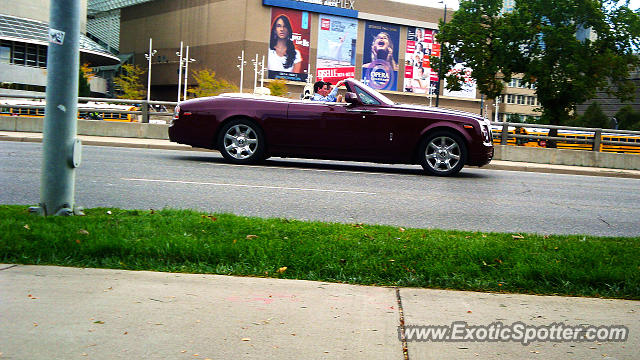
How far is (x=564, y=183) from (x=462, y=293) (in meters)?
9.95

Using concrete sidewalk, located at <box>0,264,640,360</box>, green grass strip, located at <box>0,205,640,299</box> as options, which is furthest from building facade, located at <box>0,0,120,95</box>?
concrete sidewalk, located at <box>0,264,640,360</box>

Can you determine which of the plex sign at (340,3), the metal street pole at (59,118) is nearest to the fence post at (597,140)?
the metal street pole at (59,118)

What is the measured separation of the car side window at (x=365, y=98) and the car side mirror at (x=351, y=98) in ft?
0.44

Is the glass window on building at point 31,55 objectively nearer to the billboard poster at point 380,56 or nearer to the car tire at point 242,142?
the billboard poster at point 380,56

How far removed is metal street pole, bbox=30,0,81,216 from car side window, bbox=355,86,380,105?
6834mm

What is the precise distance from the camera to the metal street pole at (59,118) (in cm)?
575

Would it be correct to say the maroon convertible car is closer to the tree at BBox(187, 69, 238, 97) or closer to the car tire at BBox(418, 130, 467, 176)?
the car tire at BBox(418, 130, 467, 176)

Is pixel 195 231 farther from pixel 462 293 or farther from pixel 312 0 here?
pixel 312 0

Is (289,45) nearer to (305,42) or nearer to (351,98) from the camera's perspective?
(305,42)

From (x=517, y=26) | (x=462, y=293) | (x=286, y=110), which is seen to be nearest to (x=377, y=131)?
(x=286, y=110)

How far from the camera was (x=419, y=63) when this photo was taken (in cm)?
9875

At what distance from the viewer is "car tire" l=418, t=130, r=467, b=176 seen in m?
12.0

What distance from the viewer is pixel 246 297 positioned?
13.4 feet

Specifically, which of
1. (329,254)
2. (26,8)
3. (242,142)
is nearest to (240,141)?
(242,142)
